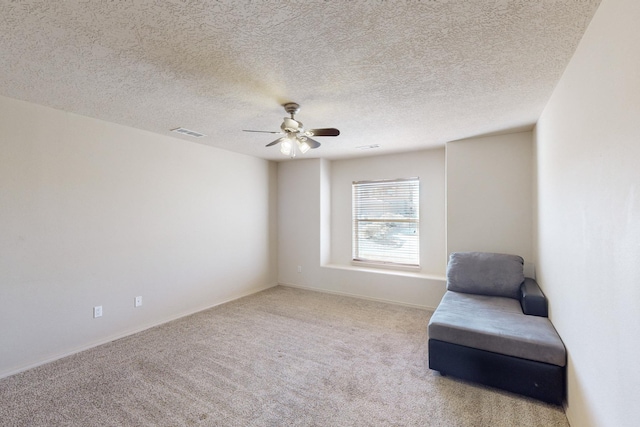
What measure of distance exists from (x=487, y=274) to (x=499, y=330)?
111 cm

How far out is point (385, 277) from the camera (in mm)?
4551

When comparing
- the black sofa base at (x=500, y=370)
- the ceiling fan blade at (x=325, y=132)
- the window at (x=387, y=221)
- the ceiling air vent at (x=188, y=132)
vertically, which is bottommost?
the black sofa base at (x=500, y=370)

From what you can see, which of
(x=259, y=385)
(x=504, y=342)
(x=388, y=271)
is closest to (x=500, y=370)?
(x=504, y=342)

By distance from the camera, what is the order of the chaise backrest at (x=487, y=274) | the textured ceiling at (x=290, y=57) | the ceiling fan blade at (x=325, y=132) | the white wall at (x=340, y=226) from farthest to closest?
the white wall at (x=340, y=226) → the chaise backrest at (x=487, y=274) → the ceiling fan blade at (x=325, y=132) → the textured ceiling at (x=290, y=57)

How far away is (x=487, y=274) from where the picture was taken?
324cm

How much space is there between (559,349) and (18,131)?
4889 mm

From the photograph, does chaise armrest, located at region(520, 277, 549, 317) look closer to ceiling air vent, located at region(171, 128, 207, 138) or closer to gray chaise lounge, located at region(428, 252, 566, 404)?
A: gray chaise lounge, located at region(428, 252, 566, 404)

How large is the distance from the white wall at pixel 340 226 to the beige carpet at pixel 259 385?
1.12 metres

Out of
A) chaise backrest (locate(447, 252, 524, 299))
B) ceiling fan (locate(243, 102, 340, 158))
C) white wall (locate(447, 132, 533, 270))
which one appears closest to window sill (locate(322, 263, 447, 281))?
white wall (locate(447, 132, 533, 270))

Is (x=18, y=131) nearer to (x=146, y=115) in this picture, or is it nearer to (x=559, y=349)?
(x=146, y=115)

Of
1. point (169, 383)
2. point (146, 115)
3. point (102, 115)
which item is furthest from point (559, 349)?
point (102, 115)

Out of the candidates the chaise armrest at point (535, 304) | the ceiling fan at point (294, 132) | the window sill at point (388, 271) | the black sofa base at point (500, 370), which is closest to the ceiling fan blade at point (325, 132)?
the ceiling fan at point (294, 132)

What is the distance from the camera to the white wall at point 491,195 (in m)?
3.54

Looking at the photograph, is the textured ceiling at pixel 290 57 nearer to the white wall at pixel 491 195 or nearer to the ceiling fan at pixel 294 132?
the ceiling fan at pixel 294 132
